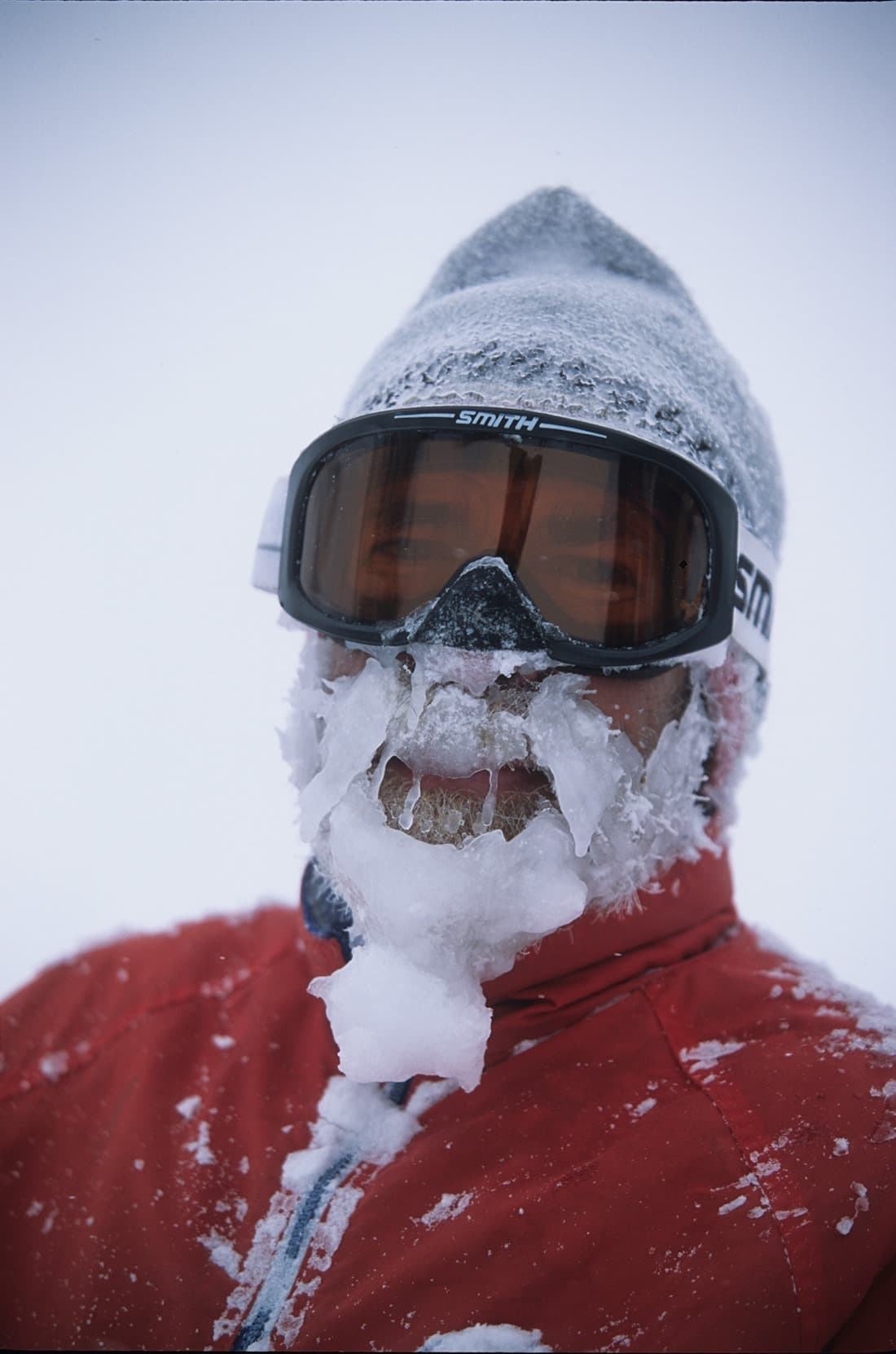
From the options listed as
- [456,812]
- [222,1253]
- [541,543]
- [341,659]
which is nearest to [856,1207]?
[456,812]

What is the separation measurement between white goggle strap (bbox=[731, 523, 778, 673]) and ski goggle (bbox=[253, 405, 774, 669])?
154mm

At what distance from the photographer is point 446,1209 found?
1350 millimetres

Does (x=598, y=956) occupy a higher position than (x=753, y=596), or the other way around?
(x=753, y=596)

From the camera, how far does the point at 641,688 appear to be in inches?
64.4

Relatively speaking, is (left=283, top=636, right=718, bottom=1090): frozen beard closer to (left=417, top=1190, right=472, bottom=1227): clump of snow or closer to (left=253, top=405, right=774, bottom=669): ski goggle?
(left=253, top=405, right=774, bottom=669): ski goggle

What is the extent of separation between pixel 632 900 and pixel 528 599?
70 centimetres

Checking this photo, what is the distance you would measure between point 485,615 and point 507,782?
33 centimetres

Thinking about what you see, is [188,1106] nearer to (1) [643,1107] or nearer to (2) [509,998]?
(2) [509,998]

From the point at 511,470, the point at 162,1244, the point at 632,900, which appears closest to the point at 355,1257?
the point at 162,1244

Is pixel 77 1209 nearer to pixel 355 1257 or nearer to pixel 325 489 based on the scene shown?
pixel 355 1257

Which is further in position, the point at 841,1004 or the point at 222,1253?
the point at 841,1004

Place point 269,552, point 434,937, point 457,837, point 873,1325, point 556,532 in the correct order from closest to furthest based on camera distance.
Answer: point 873,1325 → point 434,937 → point 457,837 → point 556,532 → point 269,552

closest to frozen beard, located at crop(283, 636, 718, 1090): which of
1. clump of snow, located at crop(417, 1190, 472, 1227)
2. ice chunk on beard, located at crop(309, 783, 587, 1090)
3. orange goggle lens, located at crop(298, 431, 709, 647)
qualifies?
ice chunk on beard, located at crop(309, 783, 587, 1090)

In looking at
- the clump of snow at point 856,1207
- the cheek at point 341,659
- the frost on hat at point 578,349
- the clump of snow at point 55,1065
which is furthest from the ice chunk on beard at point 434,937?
the clump of snow at point 55,1065
